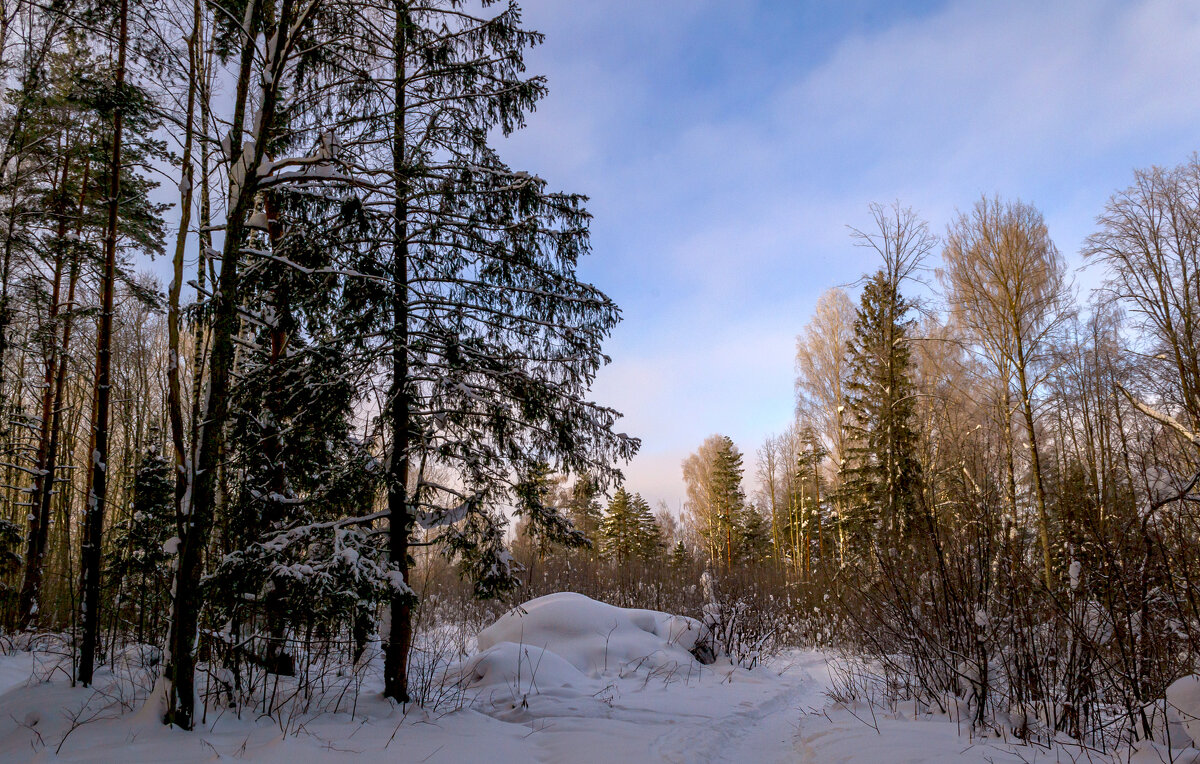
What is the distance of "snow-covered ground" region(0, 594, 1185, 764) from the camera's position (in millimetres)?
3451

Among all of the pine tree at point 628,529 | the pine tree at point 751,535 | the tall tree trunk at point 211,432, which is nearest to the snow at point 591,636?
the tall tree trunk at point 211,432

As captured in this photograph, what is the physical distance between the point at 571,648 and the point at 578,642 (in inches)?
6.7

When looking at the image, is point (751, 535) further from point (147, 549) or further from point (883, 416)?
point (147, 549)

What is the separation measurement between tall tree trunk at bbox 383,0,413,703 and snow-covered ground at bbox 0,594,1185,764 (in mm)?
382

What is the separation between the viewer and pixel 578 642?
7754mm

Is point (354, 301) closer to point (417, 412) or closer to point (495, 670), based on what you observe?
point (417, 412)

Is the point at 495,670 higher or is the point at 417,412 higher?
the point at 417,412

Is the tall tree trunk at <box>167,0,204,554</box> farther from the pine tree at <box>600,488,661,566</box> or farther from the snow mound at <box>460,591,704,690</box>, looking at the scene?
the pine tree at <box>600,488,661,566</box>

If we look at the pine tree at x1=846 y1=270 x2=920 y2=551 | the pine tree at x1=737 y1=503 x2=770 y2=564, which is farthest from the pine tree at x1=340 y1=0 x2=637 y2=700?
the pine tree at x1=737 y1=503 x2=770 y2=564

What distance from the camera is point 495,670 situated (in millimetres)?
6055

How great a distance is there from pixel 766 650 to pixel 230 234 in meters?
11.6

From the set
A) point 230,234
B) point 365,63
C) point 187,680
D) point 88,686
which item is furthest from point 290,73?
point 88,686

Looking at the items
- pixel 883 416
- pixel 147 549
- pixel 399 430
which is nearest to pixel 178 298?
pixel 399 430

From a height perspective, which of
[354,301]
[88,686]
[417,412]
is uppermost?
[354,301]
